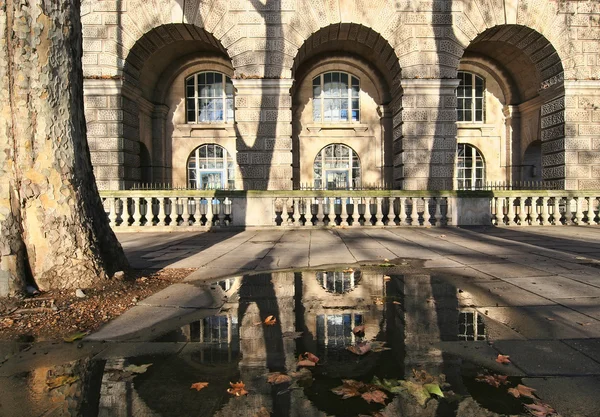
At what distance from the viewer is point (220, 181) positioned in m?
19.4

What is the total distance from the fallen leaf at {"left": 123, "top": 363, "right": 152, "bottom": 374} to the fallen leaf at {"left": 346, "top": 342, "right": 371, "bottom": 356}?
134cm

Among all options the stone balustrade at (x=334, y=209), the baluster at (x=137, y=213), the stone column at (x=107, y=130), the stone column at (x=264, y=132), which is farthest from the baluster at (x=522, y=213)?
the stone column at (x=107, y=130)

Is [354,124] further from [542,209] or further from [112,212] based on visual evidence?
[112,212]

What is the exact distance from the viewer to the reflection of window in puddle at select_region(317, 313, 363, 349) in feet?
9.15

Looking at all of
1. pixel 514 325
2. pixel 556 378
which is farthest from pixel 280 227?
pixel 556 378

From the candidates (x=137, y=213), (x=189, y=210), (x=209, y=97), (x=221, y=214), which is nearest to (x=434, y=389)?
(x=221, y=214)

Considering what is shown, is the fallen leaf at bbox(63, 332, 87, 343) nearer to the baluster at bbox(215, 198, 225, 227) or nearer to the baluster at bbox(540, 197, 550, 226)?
the baluster at bbox(215, 198, 225, 227)

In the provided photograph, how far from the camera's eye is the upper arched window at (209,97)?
18.9 m

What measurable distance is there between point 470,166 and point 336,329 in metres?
18.8

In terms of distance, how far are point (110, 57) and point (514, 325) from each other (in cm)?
1543

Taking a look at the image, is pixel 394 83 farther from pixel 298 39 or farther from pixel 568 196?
pixel 568 196

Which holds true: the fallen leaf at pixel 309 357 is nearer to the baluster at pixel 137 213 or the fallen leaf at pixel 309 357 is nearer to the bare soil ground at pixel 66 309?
the bare soil ground at pixel 66 309

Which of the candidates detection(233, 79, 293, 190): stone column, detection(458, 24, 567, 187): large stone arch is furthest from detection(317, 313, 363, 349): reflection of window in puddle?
detection(458, 24, 567, 187): large stone arch

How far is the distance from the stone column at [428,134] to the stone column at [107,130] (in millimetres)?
10664
